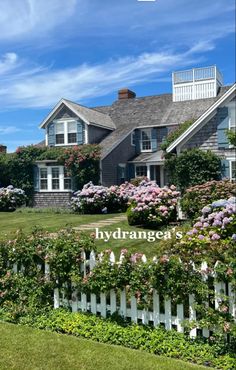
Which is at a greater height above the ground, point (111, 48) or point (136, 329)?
point (111, 48)

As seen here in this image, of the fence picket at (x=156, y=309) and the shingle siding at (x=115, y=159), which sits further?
the shingle siding at (x=115, y=159)

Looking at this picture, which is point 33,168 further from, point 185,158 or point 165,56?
point 165,56

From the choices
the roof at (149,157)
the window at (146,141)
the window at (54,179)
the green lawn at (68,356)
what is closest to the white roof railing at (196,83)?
the window at (146,141)

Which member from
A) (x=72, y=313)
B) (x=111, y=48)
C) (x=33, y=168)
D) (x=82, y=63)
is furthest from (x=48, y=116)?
(x=72, y=313)

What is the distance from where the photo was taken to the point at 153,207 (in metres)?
13.9

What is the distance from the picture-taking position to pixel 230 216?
7551 millimetres

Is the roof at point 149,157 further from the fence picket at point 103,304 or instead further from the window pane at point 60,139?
the fence picket at point 103,304

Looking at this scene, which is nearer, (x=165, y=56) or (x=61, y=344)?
(x=61, y=344)

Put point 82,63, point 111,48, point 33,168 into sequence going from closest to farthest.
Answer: point 111,48 → point 82,63 → point 33,168

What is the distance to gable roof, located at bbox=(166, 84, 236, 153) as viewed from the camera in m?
15.8

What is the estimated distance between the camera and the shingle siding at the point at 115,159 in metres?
24.2

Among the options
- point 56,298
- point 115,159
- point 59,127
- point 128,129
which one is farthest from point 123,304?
point 128,129

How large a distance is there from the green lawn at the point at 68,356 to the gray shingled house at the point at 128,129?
1932cm

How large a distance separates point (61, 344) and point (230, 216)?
453cm
